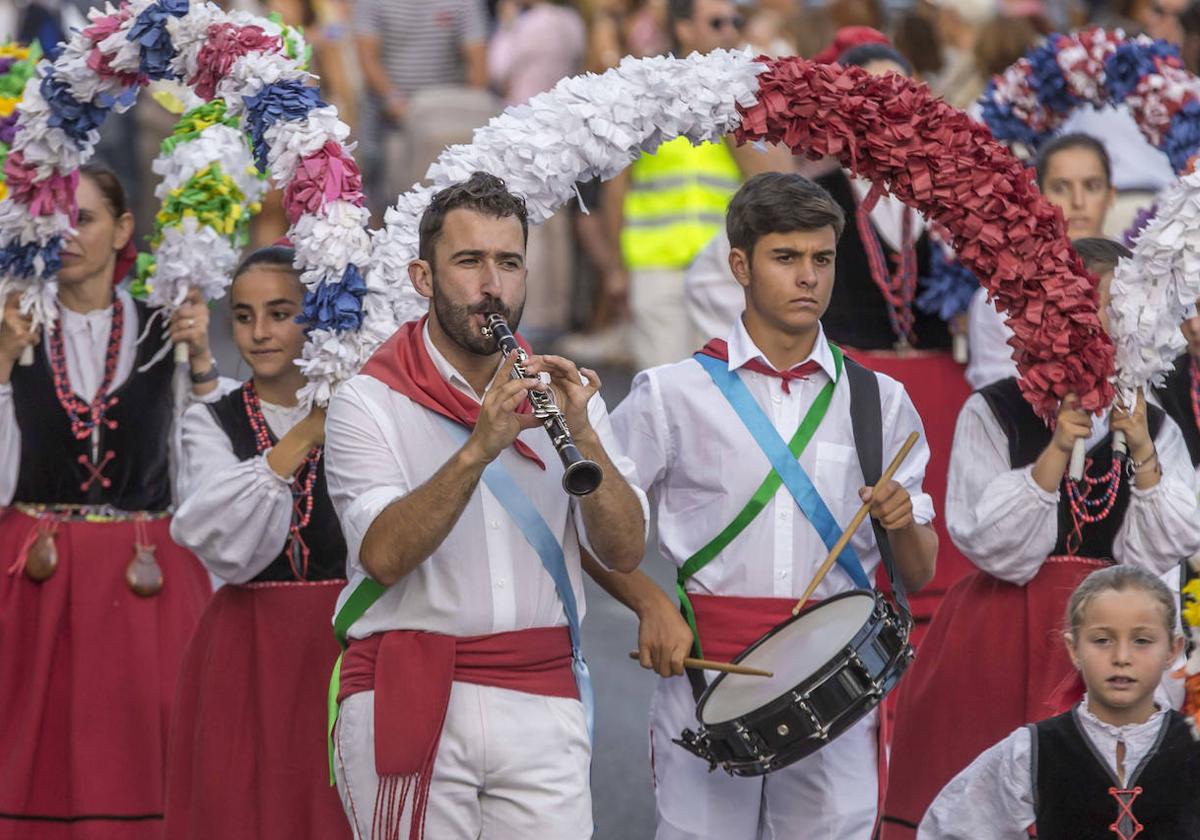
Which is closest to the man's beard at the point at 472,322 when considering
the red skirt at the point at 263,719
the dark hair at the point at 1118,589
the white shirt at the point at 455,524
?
the white shirt at the point at 455,524

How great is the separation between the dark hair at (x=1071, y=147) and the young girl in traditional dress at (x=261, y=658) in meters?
2.90

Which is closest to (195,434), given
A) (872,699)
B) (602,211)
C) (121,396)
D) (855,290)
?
(121,396)

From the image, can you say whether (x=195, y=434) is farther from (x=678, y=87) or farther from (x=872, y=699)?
(x=872, y=699)

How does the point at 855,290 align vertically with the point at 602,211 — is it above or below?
below

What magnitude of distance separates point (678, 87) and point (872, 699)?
1868 mm

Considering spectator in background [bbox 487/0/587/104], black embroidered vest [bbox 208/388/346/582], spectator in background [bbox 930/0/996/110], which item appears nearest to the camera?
black embroidered vest [bbox 208/388/346/582]

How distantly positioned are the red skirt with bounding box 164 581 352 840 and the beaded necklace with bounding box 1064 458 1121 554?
6.93ft

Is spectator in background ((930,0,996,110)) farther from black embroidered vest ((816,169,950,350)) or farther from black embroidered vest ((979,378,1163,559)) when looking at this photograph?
black embroidered vest ((979,378,1163,559))

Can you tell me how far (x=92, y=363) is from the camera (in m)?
7.91

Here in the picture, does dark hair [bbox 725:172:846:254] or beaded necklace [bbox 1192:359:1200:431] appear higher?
dark hair [bbox 725:172:846:254]

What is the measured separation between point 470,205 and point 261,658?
1.77 meters

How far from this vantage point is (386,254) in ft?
22.4

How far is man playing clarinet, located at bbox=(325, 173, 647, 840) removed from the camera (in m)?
5.73

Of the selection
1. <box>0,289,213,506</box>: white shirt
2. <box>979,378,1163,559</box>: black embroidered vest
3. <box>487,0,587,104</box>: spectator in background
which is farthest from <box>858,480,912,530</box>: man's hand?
<box>487,0,587,104</box>: spectator in background
